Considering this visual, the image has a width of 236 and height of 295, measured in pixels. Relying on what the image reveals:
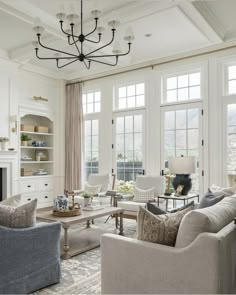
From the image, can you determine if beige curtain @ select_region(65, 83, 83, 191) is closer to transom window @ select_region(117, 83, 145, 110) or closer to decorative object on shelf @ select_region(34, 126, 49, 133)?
decorative object on shelf @ select_region(34, 126, 49, 133)

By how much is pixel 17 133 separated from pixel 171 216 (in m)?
5.00

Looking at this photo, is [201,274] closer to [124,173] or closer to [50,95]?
[124,173]

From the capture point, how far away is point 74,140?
7.25 metres

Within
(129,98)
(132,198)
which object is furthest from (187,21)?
(132,198)

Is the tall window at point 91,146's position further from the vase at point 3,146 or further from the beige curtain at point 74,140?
the vase at point 3,146

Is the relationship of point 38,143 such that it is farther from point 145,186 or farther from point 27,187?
point 145,186

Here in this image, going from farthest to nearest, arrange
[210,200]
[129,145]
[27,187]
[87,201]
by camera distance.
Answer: [27,187] < [129,145] < [87,201] < [210,200]

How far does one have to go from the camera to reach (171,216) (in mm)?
2229

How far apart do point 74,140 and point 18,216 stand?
15.7 feet

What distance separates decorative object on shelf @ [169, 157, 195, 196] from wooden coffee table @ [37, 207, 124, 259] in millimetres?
1215

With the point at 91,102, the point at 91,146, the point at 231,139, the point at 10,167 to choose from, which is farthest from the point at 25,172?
the point at 231,139

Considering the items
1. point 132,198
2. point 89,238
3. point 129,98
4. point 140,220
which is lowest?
point 89,238

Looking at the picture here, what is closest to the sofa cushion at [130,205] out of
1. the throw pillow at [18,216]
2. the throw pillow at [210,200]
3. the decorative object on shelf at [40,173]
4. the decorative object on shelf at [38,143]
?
the throw pillow at [210,200]

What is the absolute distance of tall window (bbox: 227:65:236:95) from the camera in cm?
531
